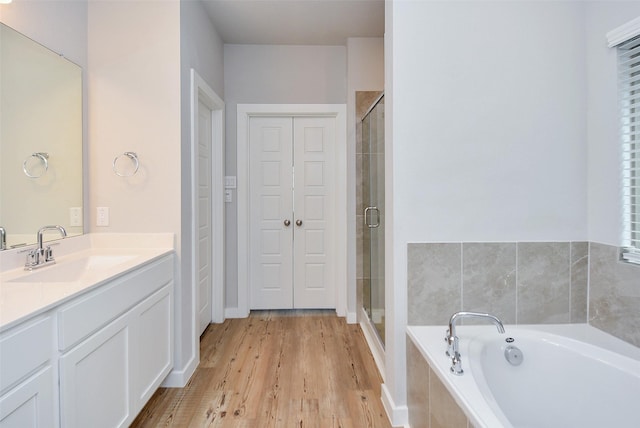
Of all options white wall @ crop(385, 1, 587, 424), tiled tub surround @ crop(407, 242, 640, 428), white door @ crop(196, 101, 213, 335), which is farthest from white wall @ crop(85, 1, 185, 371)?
tiled tub surround @ crop(407, 242, 640, 428)

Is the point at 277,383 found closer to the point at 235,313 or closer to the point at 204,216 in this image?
the point at 235,313

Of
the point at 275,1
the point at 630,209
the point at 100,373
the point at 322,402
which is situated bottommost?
the point at 322,402

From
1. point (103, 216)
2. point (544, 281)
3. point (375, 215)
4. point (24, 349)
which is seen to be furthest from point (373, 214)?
point (24, 349)

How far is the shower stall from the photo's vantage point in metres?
2.42

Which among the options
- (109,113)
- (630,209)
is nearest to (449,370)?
(630,209)

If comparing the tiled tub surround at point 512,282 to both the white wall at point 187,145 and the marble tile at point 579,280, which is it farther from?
the white wall at point 187,145

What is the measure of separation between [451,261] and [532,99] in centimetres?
97

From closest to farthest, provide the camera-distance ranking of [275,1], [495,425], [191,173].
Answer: [495,425] < [191,173] < [275,1]

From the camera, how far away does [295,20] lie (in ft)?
9.34

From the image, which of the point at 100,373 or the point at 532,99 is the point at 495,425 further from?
the point at 532,99

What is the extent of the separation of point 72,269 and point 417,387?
183 centimetres

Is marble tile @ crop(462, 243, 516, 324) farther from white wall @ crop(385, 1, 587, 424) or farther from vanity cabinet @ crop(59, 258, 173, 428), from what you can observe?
vanity cabinet @ crop(59, 258, 173, 428)

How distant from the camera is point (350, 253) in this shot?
10.5ft

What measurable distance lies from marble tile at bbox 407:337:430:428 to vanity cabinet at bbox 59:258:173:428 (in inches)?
53.2
